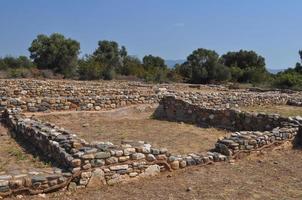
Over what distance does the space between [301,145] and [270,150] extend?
1231 mm

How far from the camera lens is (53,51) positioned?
170ft

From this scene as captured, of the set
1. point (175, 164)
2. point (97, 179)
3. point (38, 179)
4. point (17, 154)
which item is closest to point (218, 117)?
point (175, 164)

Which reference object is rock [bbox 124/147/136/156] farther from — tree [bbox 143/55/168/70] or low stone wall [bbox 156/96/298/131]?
tree [bbox 143/55/168/70]

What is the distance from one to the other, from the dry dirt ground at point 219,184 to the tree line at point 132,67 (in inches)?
1155

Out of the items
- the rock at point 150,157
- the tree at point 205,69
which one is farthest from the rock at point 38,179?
the tree at point 205,69

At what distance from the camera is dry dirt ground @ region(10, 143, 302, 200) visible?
7324mm

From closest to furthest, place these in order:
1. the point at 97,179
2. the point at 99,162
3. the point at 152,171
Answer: the point at 97,179 < the point at 99,162 < the point at 152,171

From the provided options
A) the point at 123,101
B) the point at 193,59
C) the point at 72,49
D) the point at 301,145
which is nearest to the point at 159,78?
the point at 193,59

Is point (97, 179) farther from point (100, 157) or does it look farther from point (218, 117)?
point (218, 117)

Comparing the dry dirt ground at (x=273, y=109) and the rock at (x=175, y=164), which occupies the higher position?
the dry dirt ground at (x=273, y=109)

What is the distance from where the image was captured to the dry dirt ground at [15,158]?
8.75 meters

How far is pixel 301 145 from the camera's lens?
11.3 metres

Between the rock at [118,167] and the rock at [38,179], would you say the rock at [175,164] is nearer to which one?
the rock at [118,167]

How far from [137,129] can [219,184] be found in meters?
6.51
